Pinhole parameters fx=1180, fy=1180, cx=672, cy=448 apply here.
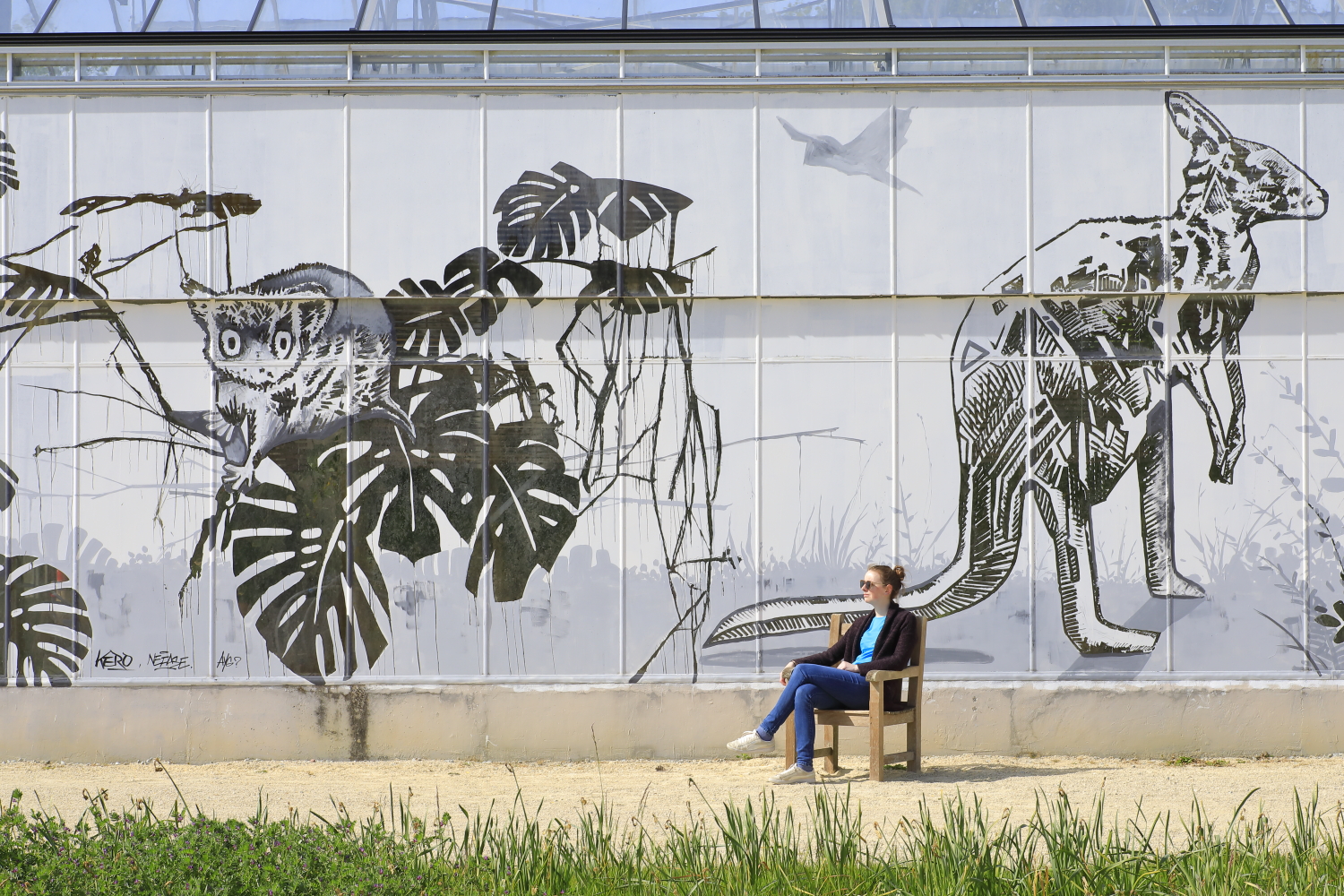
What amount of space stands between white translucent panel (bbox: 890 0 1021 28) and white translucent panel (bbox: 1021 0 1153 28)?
0.49 ft

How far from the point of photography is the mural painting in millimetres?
8008

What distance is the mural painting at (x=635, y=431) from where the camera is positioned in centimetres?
801

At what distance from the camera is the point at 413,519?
806 cm

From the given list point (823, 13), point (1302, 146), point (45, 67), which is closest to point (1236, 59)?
point (1302, 146)

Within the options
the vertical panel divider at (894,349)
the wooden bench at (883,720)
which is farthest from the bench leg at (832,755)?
the vertical panel divider at (894,349)

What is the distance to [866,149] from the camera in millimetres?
8117

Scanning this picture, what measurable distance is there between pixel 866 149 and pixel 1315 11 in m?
3.43

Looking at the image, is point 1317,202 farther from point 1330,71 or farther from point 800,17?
point 800,17

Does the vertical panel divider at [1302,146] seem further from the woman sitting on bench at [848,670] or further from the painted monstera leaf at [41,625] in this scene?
the painted monstera leaf at [41,625]

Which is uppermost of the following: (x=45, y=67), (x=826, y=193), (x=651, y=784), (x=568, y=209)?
(x=45, y=67)

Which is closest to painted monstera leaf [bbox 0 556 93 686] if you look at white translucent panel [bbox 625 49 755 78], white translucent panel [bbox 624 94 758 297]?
white translucent panel [bbox 624 94 758 297]

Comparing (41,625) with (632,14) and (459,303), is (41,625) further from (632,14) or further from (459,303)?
(632,14)

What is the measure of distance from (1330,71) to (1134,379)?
2.53 m

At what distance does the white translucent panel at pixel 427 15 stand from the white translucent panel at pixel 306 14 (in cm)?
18
